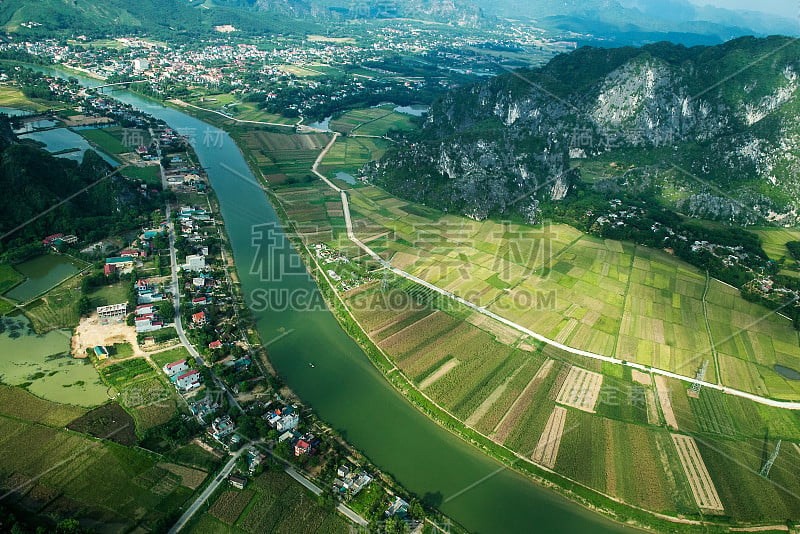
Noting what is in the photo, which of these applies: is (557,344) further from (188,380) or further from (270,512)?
(188,380)

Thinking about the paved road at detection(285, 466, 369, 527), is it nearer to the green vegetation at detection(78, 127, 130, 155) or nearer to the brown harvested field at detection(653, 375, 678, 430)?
the brown harvested field at detection(653, 375, 678, 430)

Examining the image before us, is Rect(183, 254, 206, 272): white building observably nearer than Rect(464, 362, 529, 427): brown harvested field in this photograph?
No

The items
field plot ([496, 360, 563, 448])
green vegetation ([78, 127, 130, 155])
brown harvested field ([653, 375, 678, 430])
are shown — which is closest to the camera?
field plot ([496, 360, 563, 448])

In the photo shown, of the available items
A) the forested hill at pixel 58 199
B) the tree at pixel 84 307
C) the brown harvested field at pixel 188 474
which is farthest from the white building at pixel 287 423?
the forested hill at pixel 58 199

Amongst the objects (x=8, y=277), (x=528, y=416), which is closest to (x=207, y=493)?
(x=528, y=416)

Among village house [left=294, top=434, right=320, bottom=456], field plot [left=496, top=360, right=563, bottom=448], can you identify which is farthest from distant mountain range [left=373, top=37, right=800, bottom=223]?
village house [left=294, top=434, right=320, bottom=456]

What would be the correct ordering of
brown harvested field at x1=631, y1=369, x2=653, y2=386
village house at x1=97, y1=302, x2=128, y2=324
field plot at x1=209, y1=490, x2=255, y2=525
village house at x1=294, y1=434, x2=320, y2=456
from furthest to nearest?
village house at x1=97, y1=302, x2=128, y2=324 < brown harvested field at x1=631, y1=369, x2=653, y2=386 < village house at x1=294, y1=434, x2=320, y2=456 < field plot at x1=209, y1=490, x2=255, y2=525
